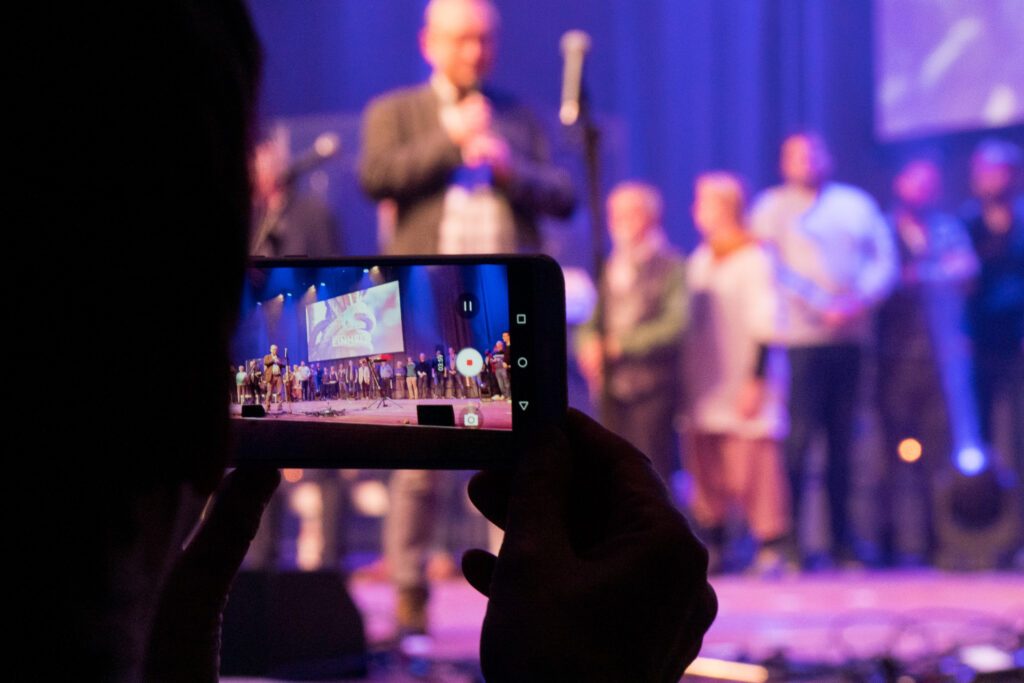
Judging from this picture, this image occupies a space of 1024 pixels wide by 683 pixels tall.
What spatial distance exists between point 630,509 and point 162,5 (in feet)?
0.97

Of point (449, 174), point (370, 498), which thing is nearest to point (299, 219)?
point (449, 174)

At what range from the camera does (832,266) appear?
399 cm

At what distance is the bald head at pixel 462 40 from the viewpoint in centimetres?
250

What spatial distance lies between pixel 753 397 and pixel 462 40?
6.75ft

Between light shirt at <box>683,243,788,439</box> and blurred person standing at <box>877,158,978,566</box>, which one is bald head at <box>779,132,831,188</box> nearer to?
light shirt at <box>683,243,788,439</box>

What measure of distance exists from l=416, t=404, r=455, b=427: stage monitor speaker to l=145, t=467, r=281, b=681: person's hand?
192 millimetres

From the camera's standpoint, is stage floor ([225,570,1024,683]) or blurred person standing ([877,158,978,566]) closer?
stage floor ([225,570,1024,683])

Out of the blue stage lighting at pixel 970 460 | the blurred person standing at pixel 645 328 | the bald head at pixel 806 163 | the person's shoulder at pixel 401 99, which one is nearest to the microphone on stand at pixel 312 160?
the person's shoulder at pixel 401 99

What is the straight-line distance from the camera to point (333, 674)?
6.14 feet

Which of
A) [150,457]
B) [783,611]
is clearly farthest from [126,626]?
[783,611]

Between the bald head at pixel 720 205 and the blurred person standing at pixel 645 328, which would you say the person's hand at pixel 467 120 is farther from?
the bald head at pixel 720 205

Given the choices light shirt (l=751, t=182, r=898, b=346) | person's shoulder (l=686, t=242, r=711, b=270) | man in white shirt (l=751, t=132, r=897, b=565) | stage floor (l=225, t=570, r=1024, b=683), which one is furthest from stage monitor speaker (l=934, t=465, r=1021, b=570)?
person's shoulder (l=686, t=242, r=711, b=270)

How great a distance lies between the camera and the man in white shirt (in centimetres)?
396

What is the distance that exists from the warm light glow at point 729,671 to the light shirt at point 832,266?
2175mm
